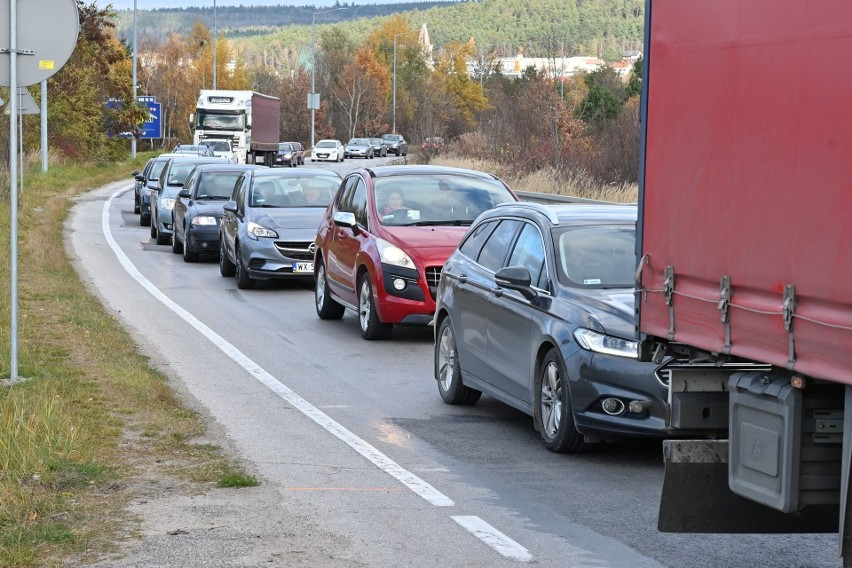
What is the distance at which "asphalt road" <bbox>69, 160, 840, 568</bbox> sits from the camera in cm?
676

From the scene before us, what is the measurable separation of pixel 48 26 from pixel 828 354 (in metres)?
6.96

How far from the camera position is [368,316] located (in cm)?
1473

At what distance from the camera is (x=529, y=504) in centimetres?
772

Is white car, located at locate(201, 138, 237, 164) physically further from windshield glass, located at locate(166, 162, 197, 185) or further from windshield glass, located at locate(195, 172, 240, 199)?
windshield glass, located at locate(195, 172, 240, 199)

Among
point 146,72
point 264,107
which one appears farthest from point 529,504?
point 146,72

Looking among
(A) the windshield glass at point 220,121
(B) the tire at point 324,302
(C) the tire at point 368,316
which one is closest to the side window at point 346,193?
(B) the tire at point 324,302

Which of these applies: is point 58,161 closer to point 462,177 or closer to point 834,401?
point 462,177

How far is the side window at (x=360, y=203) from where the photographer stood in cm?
1543

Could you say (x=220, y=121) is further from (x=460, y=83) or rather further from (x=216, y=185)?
(x=460, y=83)

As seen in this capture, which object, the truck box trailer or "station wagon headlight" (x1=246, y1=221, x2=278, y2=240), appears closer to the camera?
"station wagon headlight" (x1=246, y1=221, x2=278, y2=240)

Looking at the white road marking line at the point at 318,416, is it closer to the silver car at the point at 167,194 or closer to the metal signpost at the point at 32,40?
the metal signpost at the point at 32,40

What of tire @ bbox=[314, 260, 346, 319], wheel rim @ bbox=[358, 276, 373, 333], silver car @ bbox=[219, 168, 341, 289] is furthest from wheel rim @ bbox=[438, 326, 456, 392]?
silver car @ bbox=[219, 168, 341, 289]

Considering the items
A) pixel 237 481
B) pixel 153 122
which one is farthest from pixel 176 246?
pixel 153 122

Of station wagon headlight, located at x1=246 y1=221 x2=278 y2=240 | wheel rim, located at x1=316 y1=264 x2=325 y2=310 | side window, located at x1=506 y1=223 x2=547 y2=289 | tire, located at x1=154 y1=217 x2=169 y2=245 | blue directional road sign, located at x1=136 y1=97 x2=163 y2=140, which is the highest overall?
blue directional road sign, located at x1=136 y1=97 x2=163 y2=140
